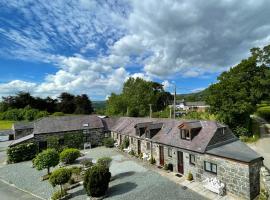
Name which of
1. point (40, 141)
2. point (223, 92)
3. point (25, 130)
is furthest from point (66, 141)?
point (223, 92)

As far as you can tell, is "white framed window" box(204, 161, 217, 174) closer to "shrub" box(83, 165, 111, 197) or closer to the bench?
the bench

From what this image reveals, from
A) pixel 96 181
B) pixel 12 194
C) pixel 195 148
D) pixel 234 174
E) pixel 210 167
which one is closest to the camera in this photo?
pixel 234 174

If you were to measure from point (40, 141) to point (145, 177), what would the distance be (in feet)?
59.8

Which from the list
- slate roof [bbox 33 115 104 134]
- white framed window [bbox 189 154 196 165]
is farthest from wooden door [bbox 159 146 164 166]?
slate roof [bbox 33 115 104 134]

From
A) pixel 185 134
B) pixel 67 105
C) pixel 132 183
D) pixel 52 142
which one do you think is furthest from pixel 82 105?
pixel 132 183

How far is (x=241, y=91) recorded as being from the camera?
29.5 m

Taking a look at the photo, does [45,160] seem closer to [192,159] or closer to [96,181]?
[96,181]

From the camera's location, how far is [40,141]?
29047mm

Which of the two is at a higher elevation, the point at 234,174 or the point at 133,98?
the point at 133,98

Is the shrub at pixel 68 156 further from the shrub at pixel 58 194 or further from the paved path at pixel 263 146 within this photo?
the paved path at pixel 263 146

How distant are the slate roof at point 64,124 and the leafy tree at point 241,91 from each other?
19.3 metres

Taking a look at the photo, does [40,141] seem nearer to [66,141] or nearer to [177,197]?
[66,141]

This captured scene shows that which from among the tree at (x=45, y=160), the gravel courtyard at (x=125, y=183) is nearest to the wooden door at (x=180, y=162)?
the gravel courtyard at (x=125, y=183)

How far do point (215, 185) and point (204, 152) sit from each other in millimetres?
2469
